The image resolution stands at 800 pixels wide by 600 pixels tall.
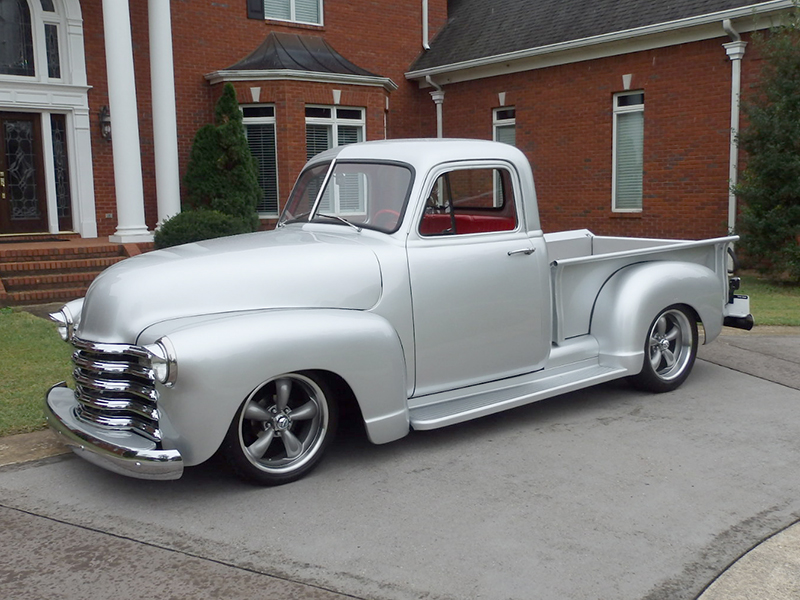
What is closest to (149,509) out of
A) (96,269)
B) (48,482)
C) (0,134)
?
(48,482)

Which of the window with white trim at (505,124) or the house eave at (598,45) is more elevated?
the house eave at (598,45)

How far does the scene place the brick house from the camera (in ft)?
46.9

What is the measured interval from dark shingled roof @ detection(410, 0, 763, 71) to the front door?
8867 millimetres

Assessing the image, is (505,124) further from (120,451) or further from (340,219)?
(120,451)

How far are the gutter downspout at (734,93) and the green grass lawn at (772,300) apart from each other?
1227 millimetres

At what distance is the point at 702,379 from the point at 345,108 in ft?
37.8

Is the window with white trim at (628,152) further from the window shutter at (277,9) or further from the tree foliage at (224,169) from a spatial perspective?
the window shutter at (277,9)


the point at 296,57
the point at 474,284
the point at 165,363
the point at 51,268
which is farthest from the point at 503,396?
the point at 296,57

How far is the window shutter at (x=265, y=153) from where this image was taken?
53.6 ft

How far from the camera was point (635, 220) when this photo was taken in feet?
52.1

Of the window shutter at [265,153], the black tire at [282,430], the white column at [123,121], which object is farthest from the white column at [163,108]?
the black tire at [282,430]

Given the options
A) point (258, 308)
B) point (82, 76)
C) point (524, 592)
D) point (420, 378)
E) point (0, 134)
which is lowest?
point (524, 592)

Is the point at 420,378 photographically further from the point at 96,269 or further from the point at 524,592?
the point at 96,269

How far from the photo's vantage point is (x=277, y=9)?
1752 cm
